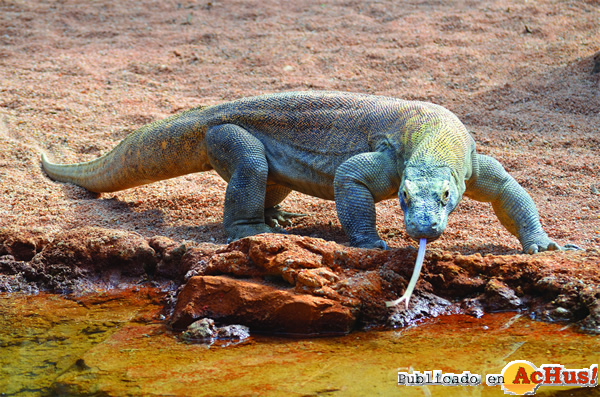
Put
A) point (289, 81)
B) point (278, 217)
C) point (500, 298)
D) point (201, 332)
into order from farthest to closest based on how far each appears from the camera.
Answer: point (289, 81) < point (278, 217) < point (500, 298) < point (201, 332)

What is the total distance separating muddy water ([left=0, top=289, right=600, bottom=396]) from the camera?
3.16 meters

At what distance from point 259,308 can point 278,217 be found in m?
2.57

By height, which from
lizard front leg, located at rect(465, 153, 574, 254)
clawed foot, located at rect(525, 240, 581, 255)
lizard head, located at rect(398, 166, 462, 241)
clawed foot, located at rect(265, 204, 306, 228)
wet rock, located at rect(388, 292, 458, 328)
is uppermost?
lizard head, located at rect(398, 166, 462, 241)

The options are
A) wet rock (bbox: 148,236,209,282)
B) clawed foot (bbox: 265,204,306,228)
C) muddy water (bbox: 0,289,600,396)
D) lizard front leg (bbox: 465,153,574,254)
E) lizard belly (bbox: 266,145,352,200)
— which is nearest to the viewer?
muddy water (bbox: 0,289,600,396)

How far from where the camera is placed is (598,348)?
3.42 meters

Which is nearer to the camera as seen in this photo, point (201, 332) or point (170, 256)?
point (201, 332)

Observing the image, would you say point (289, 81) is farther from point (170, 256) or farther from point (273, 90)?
point (170, 256)

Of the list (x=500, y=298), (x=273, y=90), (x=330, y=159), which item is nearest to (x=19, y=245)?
(x=330, y=159)

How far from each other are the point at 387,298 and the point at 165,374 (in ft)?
4.57

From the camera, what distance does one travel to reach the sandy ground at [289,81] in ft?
21.5

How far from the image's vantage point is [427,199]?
409 centimetres

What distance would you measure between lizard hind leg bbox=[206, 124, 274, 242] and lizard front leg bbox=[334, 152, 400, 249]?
3.15 ft

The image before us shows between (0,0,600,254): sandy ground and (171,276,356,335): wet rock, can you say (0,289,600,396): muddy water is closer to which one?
(171,276,356,335): wet rock

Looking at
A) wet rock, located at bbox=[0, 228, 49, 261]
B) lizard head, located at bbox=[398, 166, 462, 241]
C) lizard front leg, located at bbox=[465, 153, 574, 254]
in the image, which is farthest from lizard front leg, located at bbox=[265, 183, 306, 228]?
lizard head, located at bbox=[398, 166, 462, 241]
